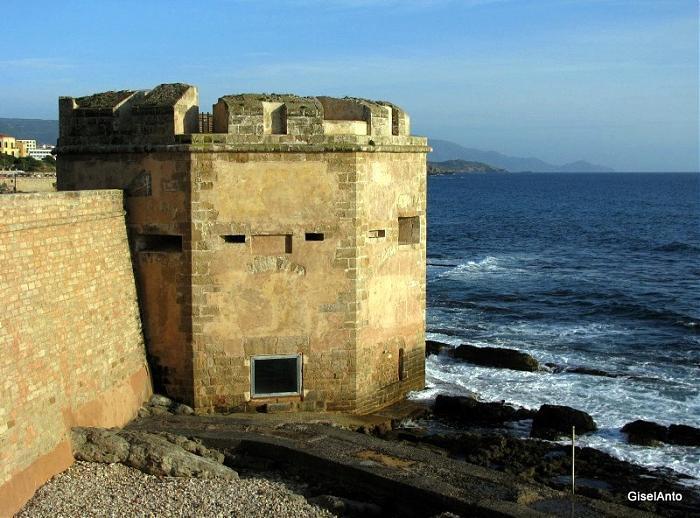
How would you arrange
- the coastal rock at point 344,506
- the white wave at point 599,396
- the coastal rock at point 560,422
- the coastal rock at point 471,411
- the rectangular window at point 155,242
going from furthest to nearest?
the coastal rock at point 471,411 → the coastal rock at point 560,422 → the white wave at point 599,396 → the rectangular window at point 155,242 → the coastal rock at point 344,506

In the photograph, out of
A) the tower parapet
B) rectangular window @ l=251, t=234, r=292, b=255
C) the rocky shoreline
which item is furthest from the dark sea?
the tower parapet

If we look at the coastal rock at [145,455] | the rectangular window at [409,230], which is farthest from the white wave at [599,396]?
the coastal rock at [145,455]

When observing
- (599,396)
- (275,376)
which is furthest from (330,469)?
(599,396)

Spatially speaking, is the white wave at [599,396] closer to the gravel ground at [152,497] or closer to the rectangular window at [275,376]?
the rectangular window at [275,376]

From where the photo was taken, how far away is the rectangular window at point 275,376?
1468 centimetres

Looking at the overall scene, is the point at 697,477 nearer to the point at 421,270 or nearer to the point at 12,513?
the point at 421,270

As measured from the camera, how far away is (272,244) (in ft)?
47.7

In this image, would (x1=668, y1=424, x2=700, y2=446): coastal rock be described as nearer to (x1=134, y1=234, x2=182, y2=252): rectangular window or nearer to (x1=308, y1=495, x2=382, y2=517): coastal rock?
(x1=308, y1=495, x2=382, y2=517): coastal rock

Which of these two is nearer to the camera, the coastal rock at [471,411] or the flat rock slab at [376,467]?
the flat rock slab at [376,467]

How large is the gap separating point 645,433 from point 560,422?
1.50 metres

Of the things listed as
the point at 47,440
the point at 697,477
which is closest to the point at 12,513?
the point at 47,440

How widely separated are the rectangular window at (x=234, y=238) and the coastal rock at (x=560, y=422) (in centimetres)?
611

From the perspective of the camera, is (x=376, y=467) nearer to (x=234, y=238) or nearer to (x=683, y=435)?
(x=234, y=238)

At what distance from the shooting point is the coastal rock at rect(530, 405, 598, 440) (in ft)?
52.3
